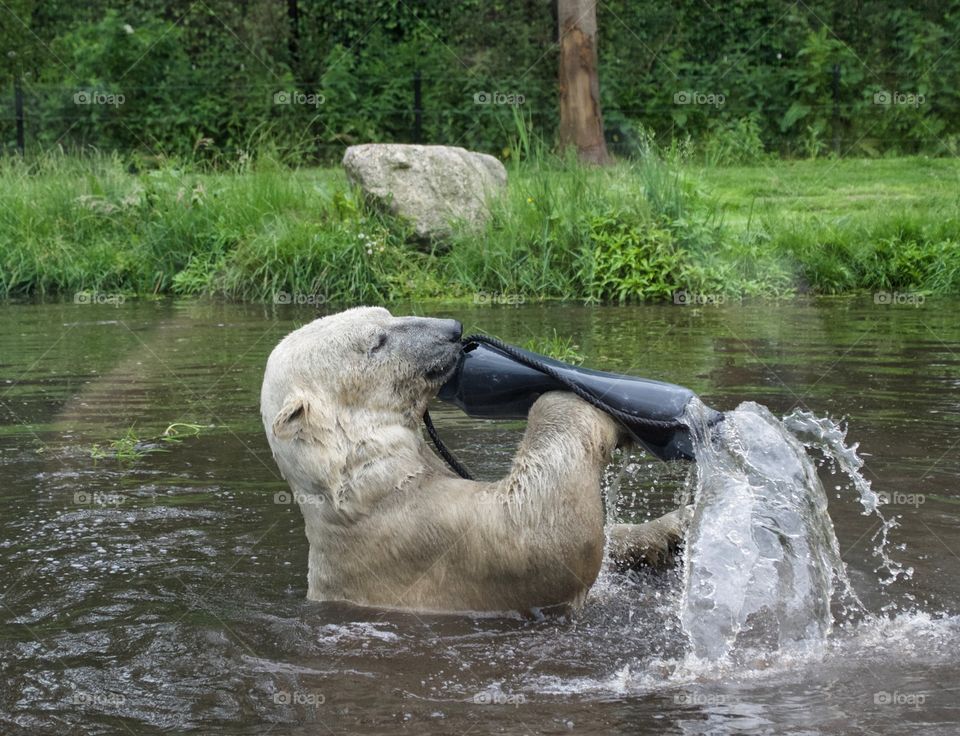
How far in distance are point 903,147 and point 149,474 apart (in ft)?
51.0

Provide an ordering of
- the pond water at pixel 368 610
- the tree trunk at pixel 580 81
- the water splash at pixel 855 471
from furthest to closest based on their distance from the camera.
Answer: the tree trunk at pixel 580 81 < the water splash at pixel 855 471 < the pond water at pixel 368 610

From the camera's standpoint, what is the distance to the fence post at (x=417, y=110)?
19.7 m

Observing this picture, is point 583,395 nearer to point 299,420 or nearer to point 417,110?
point 299,420

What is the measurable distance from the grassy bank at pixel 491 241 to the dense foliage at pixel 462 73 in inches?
216

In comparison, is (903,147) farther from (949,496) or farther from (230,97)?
(949,496)

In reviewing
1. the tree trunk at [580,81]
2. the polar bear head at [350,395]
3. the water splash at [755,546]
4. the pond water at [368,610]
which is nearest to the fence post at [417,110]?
the tree trunk at [580,81]

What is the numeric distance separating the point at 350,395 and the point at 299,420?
0.74 feet

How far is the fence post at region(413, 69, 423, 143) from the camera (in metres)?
19.7

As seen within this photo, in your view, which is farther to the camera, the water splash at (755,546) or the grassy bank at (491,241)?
the grassy bank at (491,241)

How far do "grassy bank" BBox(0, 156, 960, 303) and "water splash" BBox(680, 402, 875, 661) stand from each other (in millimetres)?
7193

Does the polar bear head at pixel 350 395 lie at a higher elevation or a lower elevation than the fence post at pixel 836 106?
lower

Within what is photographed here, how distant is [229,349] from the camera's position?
32.4 ft

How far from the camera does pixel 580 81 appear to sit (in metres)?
17.0

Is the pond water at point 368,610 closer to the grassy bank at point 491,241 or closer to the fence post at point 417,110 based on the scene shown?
the grassy bank at point 491,241
